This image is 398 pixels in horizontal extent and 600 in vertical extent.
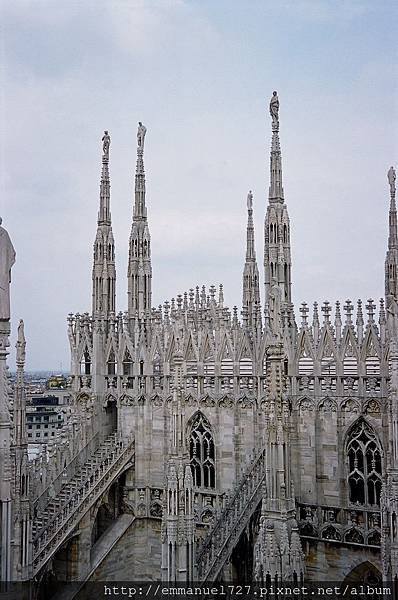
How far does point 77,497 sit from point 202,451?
3796mm

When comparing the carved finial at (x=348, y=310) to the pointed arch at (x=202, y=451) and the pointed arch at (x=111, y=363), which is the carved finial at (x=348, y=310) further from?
the pointed arch at (x=111, y=363)

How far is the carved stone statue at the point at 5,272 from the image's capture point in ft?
19.6

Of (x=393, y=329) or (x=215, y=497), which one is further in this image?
(x=215, y=497)

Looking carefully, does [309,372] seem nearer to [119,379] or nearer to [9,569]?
[119,379]

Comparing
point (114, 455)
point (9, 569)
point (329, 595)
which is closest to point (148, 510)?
point (114, 455)

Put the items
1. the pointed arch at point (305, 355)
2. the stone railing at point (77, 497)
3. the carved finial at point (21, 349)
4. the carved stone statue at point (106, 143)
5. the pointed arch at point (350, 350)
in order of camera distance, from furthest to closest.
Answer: the carved stone statue at point (106, 143) → the pointed arch at point (305, 355) → the stone railing at point (77, 497) → the pointed arch at point (350, 350) → the carved finial at point (21, 349)

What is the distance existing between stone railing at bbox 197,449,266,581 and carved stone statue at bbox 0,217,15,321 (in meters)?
11.1

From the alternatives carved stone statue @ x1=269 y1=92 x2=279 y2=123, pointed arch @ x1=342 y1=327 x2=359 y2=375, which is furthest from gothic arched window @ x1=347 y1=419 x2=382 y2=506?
carved stone statue @ x1=269 y1=92 x2=279 y2=123

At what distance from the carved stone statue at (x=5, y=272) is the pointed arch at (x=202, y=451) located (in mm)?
15226

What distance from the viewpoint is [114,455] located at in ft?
71.0

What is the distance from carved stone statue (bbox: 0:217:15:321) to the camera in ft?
19.6

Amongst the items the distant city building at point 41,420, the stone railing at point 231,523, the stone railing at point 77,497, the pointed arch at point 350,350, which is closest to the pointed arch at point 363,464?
the pointed arch at point 350,350

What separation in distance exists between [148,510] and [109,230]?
9.10 m

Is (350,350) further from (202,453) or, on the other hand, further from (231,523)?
(202,453)
